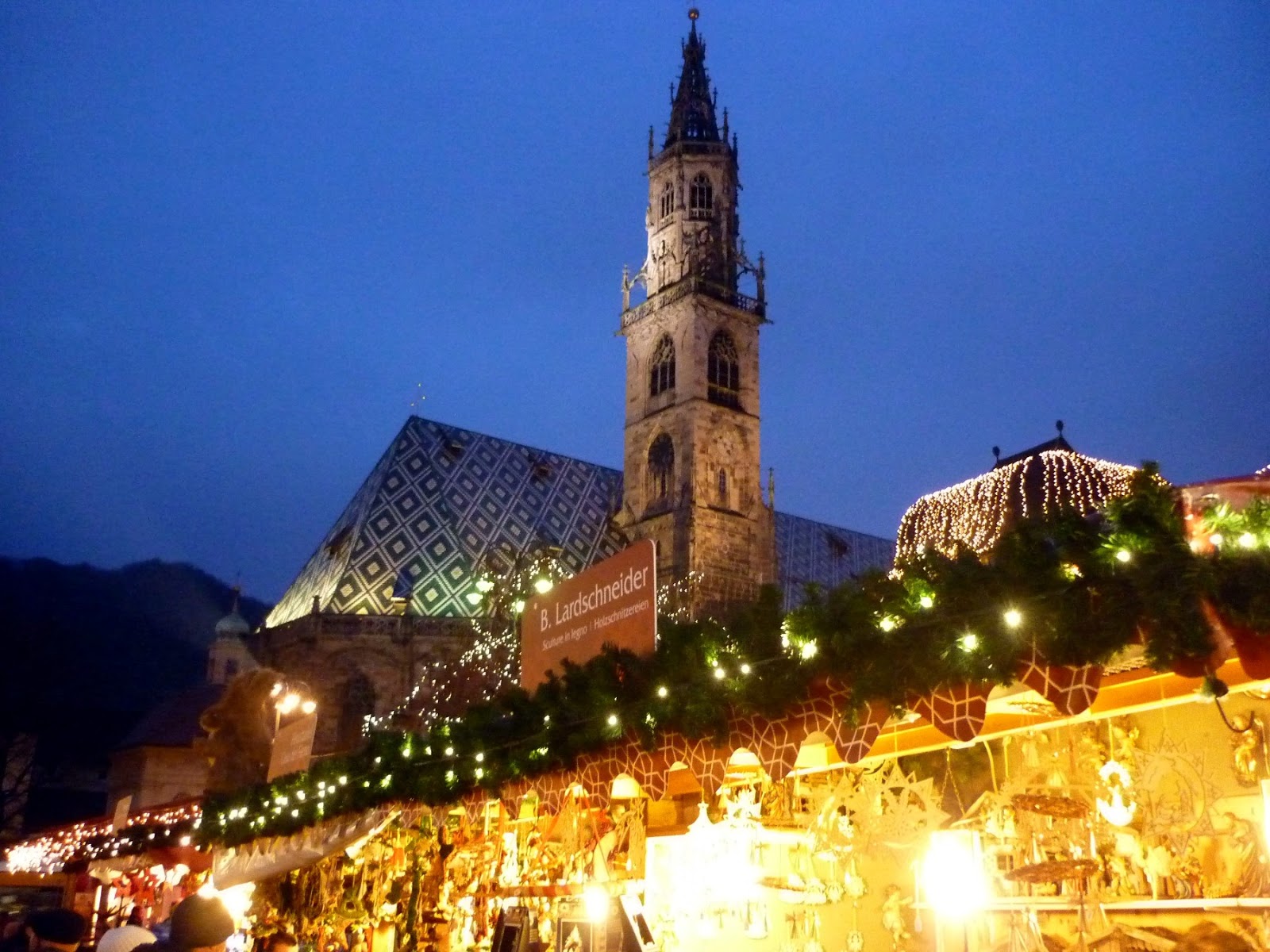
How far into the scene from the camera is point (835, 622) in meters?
4.97

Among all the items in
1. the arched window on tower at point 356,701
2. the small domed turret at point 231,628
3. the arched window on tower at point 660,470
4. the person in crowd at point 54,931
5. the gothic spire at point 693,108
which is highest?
the gothic spire at point 693,108

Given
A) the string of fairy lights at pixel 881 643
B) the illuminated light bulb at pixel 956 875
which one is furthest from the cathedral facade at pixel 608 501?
the illuminated light bulb at pixel 956 875

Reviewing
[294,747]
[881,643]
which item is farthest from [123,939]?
[294,747]

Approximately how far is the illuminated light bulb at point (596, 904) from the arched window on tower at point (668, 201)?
121 feet

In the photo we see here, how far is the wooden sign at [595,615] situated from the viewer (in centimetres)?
662

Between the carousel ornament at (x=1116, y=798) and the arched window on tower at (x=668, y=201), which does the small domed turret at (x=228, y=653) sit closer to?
the arched window on tower at (x=668, y=201)

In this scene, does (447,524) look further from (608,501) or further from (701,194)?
(701,194)

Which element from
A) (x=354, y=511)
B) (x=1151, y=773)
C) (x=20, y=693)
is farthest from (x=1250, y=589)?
(x=20, y=693)

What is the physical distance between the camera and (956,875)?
18.8 feet

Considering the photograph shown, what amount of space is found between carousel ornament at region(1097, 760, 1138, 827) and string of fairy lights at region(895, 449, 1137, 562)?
8.43 meters

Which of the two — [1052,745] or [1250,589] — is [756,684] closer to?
[1052,745]

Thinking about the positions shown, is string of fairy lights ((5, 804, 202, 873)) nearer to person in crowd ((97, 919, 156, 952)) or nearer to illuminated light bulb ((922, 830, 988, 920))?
person in crowd ((97, 919, 156, 952))

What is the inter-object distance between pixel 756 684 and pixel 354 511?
3350 centimetres

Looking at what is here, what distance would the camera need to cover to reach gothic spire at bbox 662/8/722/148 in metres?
42.7
